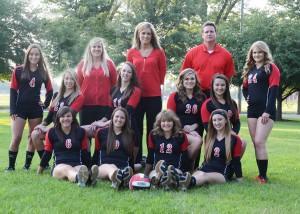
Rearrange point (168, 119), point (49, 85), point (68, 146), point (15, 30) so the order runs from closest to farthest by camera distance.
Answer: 1. point (168, 119)
2. point (68, 146)
3. point (49, 85)
4. point (15, 30)

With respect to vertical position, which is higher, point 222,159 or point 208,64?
point 208,64

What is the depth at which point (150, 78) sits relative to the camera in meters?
6.92

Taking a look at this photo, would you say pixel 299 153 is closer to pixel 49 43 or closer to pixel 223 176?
pixel 223 176

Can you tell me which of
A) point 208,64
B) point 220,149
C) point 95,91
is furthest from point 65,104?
point 220,149

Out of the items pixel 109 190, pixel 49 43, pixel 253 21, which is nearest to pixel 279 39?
pixel 253 21

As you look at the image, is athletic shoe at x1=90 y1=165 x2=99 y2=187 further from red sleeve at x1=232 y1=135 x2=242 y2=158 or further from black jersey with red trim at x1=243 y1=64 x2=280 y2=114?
black jersey with red trim at x1=243 y1=64 x2=280 y2=114

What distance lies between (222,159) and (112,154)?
1.58 m

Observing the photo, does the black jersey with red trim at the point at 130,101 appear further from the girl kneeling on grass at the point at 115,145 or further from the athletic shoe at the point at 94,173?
the athletic shoe at the point at 94,173

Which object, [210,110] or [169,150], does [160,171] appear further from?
[210,110]

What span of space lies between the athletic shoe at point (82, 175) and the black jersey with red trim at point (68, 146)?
78cm

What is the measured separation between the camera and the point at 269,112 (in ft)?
21.3

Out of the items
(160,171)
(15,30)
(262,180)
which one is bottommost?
(262,180)

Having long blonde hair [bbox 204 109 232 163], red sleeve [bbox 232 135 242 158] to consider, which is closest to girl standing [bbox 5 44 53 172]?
long blonde hair [bbox 204 109 232 163]

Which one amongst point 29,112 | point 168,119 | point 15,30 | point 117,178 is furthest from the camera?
point 15,30
